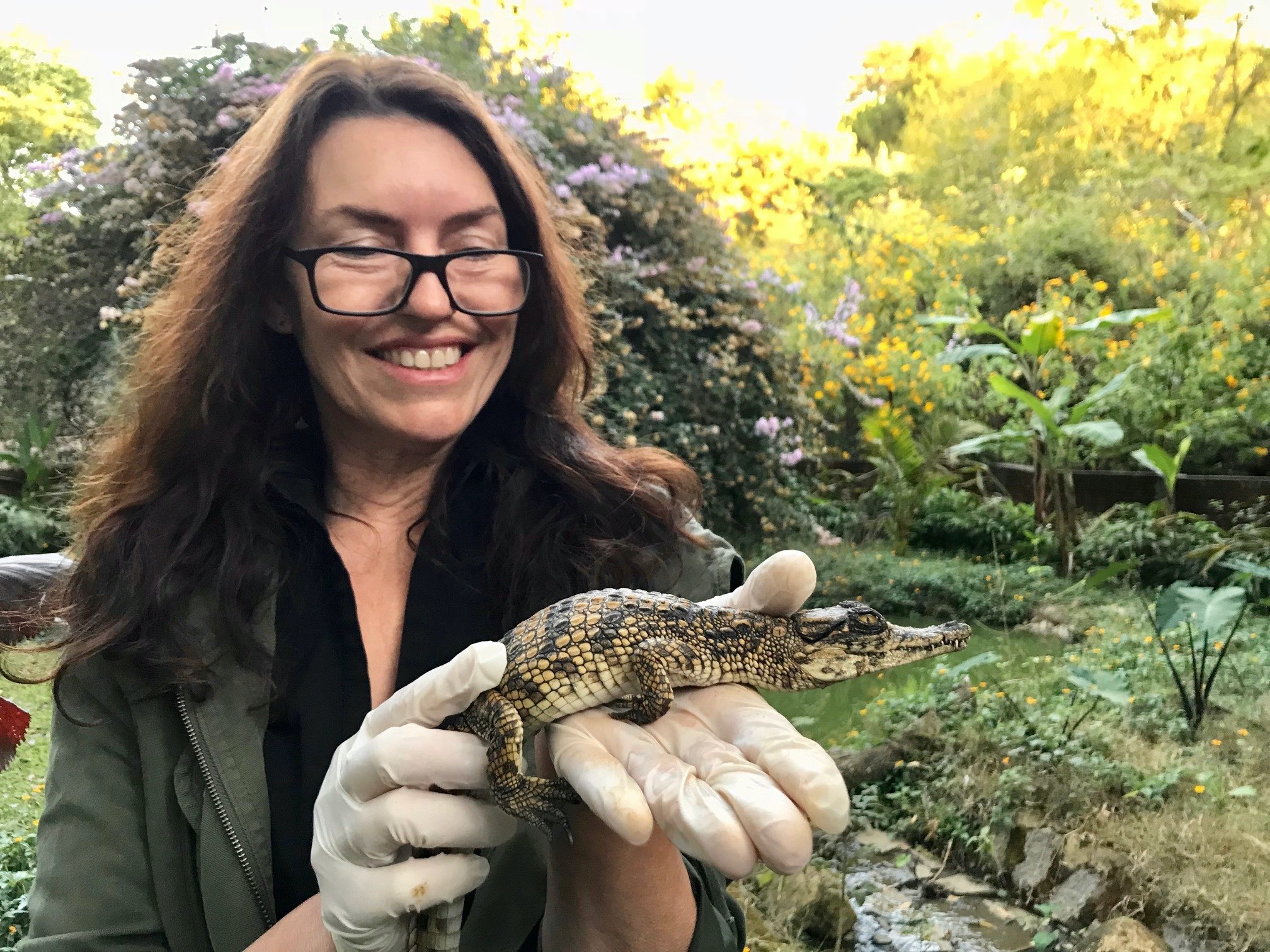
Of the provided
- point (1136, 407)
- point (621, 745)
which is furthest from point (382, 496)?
point (1136, 407)

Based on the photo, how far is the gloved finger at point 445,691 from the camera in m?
0.85

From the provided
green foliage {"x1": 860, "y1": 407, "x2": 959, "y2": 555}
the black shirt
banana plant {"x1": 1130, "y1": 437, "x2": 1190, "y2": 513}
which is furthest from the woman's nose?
green foliage {"x1": 860, "y1": 407, "x2": 959, "y2": 555}

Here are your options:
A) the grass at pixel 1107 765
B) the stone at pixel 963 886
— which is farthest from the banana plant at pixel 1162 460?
the stone at pixel 963 886

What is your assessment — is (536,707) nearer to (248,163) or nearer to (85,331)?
(248,163)

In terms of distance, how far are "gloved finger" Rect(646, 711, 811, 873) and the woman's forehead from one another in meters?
0.70

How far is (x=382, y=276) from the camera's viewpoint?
107 centimetres

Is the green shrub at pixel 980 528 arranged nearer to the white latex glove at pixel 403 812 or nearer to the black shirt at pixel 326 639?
the black shirt at pixel 326 639

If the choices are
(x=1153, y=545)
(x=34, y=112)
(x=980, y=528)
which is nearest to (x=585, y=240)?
(x=34, y=112)

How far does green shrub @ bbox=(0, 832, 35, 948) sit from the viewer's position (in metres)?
1.77

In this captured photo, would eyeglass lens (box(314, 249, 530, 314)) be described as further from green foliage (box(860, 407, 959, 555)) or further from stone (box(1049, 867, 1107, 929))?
green foliage (box(860, 407, 959, 555))

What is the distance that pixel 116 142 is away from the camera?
3.86 m

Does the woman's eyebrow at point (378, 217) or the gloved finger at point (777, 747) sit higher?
the woman's eyebrow at point (378, 217)

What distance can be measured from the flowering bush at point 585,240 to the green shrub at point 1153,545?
1745 millimetres

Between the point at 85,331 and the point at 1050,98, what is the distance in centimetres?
647
